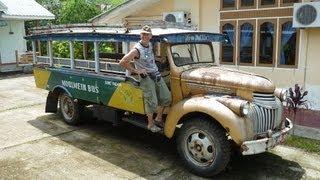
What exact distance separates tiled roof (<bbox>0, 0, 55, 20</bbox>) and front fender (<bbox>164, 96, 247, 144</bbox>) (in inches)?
605

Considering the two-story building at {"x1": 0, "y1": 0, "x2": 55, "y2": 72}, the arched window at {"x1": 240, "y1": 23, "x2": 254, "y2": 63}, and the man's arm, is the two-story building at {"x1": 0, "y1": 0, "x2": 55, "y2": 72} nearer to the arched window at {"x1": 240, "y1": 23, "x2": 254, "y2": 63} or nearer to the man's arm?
the arched window at {"x1": 240, "y1": 23, "x2": 254, "y2": 63}

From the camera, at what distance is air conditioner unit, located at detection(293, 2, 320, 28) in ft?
31.2

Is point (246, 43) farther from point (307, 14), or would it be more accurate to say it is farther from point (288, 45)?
point (307, 14)

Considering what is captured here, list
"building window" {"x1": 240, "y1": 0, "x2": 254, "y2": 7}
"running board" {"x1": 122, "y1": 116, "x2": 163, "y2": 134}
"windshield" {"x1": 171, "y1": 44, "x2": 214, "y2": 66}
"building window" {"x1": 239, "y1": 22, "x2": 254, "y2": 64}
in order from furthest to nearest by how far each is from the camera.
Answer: "building window" {"x1": 239, "y1": 22, "x2": 254, "y2": 64}
"building window" {"x1": 240, "y1": 0, "x2": 254, "y2": 7}
"running board" {"x1": 122, "y1": 116, "x2": 163, "y2": 134}
"windshield" {"x1": 171, "y1": 44, "x2": 214, "y2": 66}

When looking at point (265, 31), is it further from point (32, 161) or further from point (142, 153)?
point (32, 161)

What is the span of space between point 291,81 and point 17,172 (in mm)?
7494

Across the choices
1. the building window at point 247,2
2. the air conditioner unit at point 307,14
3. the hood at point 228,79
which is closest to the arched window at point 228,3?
the building window at point 247,2

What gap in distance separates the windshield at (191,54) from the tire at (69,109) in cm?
306

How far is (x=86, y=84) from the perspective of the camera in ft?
→ 27.4

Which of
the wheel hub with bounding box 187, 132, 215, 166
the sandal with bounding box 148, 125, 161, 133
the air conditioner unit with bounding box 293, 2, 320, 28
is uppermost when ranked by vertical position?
the air conditioner unit with bounding box 293, 2, 320, 28

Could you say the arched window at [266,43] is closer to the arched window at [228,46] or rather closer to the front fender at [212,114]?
the arched window at [228,46]

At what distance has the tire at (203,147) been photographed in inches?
235

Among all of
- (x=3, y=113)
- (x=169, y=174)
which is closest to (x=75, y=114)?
(x=3, y=113)

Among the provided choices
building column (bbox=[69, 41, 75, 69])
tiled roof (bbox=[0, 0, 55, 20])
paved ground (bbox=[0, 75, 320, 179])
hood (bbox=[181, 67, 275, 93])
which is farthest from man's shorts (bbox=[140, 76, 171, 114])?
tiled roof (bbox=[0, 0, 55, 20])
